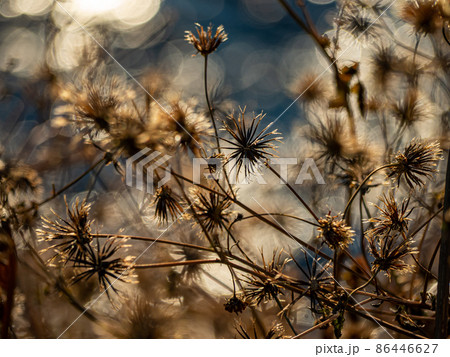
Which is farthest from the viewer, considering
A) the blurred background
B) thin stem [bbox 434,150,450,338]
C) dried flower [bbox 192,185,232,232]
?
the blurred background

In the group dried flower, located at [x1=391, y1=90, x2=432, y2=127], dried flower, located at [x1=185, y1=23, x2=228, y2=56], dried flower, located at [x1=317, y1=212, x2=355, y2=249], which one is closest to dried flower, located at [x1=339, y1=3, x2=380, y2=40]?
dried flower, located at [x1=391, y1=90, x2=432, y2=127]

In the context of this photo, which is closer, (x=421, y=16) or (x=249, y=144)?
(x=249, y=144)

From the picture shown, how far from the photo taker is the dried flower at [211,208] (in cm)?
53

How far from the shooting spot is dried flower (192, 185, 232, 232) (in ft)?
Result: 1.72

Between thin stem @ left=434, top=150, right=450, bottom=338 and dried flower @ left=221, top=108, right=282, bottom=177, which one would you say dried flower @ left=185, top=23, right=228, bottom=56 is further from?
thin stem @ left=434, top=150, right=450, bottom=338

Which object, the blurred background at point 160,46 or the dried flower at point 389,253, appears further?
the blurred background at point 160,46

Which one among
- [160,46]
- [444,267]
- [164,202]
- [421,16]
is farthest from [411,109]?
[160,46]

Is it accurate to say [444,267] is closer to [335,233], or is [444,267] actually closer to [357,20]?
[335,233]

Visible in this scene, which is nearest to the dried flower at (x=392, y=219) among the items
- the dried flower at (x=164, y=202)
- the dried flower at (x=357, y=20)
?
the dried flower at (x=164, y=202)

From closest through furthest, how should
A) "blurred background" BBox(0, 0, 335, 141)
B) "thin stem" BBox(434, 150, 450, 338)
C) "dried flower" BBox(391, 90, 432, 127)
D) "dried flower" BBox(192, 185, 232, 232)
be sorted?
"thin stem" BBox(434, 150, 450, 338), "dried flower" BBox(192, 185, 232, 232), "dried flower" BBox(391, 90, 432, 127), "blurred background" BBox(0, 0, 335, 141)

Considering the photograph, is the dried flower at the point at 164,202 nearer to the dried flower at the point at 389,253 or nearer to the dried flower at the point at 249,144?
the dried flower at the point at 249,144

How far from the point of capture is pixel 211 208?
528 mm

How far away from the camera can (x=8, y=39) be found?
89 centimetres
